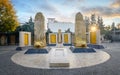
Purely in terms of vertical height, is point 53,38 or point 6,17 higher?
point 6,17

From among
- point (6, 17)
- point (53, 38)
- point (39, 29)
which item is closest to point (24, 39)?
point (39, 29)

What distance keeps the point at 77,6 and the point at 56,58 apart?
16154 millimetres

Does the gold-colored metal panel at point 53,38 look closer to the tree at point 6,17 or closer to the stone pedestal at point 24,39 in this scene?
the stone pedestal at point 24,39

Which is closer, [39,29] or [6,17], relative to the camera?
[39,29]

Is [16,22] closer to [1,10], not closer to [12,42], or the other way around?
[1,10]

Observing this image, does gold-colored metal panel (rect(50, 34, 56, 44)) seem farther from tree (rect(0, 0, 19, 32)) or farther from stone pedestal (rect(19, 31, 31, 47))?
tree (rect(0, 0, 19, 32))

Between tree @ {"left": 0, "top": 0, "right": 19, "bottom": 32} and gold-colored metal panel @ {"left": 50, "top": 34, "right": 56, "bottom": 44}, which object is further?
gold-colored metal panel @ {"left": 50, "top": 34, "right": 56, "bottom": 44}

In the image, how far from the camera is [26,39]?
20156 mm

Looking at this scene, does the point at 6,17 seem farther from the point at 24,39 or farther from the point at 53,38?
the point at 53,38

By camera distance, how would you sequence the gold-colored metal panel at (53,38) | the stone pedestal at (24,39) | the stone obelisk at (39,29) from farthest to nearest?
the gold-colored metal panel at (53,38)
the stone pedestal at (24,39)
the stone obelisk at (39,29)

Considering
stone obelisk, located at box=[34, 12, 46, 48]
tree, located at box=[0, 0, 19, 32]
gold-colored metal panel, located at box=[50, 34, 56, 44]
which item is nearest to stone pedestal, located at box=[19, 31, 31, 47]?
stone obelisk, located at box=[34, 12, 46, 48]

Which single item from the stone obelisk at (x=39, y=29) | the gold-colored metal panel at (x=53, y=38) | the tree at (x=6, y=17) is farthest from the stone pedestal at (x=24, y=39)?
the gold-colored metal panel at (x=53, y=38)

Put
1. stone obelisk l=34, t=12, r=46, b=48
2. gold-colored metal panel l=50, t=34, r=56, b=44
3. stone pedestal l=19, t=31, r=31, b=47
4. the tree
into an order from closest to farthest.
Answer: stone obelisk l=34, t=12, r=46, b=48 < stone pedestal l=19, t=31, r=31, b=47 < the tree < gold-colored metal panel l=50, t=34, r=56, b=44

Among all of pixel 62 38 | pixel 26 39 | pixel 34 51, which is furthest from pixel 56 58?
pixel 62 38
